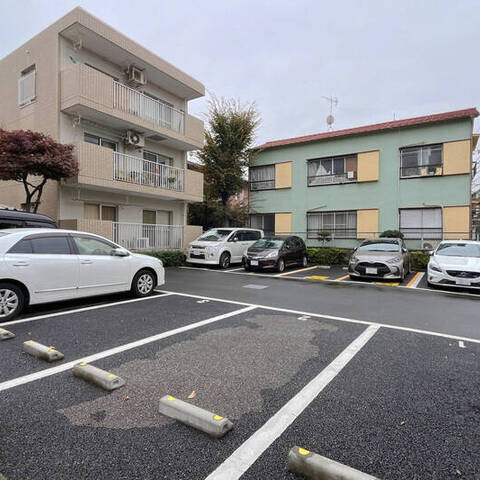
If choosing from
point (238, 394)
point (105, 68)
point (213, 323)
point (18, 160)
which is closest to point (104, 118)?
point (105, 68)

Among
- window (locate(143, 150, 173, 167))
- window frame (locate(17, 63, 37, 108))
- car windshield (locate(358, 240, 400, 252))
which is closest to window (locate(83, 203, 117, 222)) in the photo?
window (locate(143, 150, 173, 167))

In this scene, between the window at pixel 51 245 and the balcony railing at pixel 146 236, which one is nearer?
the window at pixel 51 245

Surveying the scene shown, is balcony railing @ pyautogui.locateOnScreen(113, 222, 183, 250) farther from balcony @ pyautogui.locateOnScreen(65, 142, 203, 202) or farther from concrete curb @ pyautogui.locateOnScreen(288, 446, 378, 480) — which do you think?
concrete curb @ pyautogui.locateOnScreen(288, 446, 378, 480)

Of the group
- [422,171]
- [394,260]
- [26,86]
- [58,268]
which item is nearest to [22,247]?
[58,268]

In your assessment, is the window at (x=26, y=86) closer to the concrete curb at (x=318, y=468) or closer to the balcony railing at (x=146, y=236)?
the balcony railing at (x=146, y=236)

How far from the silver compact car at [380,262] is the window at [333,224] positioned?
20.9 feet

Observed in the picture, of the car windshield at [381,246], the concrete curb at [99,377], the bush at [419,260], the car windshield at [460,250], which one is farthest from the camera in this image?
the bush at [419,260]

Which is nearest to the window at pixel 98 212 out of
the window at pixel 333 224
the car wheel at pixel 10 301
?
the car wheel at pixel 10 301

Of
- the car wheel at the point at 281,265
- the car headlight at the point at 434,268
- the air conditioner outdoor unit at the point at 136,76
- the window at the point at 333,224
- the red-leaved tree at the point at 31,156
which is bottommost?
the car wheel at the point at 281,265

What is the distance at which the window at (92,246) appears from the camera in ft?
20.4

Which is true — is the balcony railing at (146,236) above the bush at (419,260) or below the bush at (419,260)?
above

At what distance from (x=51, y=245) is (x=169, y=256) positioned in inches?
307

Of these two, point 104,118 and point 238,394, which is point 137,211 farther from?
point 238,394

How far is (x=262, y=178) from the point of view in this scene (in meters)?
20.6
